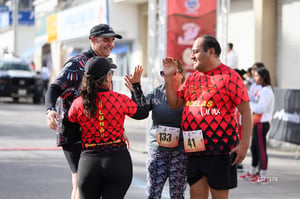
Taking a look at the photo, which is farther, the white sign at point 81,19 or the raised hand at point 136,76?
the white sign at point 81,19

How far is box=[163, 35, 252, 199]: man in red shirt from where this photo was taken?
4992mm

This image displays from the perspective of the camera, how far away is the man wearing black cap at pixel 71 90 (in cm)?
540

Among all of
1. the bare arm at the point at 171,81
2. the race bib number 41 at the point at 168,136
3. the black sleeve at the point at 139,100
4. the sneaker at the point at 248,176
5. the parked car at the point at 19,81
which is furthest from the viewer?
the parked car at the point at 19,81

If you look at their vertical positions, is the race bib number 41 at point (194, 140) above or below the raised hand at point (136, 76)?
below

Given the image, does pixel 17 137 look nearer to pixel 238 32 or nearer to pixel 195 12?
pixel 195 12

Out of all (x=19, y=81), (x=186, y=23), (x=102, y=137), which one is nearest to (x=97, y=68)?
(x=102, y=137)

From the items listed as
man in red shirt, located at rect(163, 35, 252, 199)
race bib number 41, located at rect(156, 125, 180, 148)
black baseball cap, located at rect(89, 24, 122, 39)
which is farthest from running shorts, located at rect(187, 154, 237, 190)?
black baseball cap, located at rect(89, 24, 122, 39)

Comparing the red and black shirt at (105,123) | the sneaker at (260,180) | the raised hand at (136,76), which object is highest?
the raised hand at (136,76)

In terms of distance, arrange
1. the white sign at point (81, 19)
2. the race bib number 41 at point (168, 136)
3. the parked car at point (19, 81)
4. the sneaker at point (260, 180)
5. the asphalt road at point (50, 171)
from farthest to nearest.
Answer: the parked car at point (19, 81)
the white sign at point (81, 19)
the sneaker at point (260, 180)
the asphalt road at point (50, 171)
the race bib number 41 at point (168, 136)

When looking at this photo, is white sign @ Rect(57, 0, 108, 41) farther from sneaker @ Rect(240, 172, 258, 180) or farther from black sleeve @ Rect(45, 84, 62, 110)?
black sleeve @ Rect(45, 84, 62, 110)

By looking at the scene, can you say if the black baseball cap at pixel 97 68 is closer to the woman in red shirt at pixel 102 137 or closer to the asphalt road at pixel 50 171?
the woman in red shirt at pixel 102 137

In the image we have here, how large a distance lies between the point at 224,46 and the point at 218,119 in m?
8.32

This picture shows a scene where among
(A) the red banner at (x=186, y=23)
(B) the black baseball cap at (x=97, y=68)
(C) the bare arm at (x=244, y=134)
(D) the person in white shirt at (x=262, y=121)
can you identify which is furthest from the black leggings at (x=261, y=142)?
(B) the black baseball cap at (x=97, y=68)

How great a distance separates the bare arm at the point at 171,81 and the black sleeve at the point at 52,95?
38.8 inches
